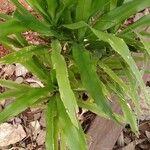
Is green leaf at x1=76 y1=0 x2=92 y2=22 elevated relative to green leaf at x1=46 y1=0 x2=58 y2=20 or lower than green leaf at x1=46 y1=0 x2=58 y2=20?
lower

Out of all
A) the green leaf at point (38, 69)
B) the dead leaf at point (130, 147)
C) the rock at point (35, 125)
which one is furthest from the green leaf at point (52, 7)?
the dead leaf at point (130, 147)

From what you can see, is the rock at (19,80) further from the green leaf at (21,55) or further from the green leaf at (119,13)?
the green leaf at (119,13)

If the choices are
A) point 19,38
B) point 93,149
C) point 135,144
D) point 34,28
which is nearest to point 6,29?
point 34,28

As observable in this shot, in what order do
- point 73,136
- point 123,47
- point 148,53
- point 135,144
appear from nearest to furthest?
point 123,47 → point 148,53 → point 73,136 → point 135,144

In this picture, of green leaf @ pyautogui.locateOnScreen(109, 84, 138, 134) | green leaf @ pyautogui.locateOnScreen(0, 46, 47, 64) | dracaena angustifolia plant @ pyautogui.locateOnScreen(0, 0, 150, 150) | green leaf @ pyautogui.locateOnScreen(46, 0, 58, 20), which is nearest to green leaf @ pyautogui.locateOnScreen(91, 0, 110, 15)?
dracaena angustifolia plant @ pyautogui.locateOnScreen(0, 0, 150, 150)

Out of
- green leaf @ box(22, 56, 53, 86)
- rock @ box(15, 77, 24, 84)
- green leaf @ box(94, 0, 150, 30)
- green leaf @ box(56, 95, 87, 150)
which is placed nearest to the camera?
green leaf @ box(94, 0, 150, 30)

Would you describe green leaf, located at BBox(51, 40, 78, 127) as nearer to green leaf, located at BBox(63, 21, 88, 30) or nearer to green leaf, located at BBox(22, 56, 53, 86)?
green leaf, located at BBox(63, 21, 88, 30)

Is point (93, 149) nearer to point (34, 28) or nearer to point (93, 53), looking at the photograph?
point (93, 53)
